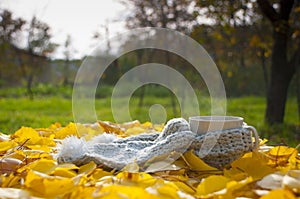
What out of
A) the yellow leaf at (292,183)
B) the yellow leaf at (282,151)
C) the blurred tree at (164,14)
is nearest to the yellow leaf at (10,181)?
the yellow leaf at (292,183)

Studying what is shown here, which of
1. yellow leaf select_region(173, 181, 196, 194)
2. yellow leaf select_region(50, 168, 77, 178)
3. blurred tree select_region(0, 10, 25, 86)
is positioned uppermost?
blurred tree select_region(0, 10, 25, 86)

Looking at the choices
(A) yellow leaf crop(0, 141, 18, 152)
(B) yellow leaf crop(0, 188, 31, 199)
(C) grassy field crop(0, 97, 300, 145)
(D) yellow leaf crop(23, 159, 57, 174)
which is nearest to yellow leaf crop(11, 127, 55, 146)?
(A) yellow leaf crop(0, 141, 18, 152)

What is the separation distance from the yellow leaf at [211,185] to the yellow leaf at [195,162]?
0.61 feet

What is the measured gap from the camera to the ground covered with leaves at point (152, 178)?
881 millimetres

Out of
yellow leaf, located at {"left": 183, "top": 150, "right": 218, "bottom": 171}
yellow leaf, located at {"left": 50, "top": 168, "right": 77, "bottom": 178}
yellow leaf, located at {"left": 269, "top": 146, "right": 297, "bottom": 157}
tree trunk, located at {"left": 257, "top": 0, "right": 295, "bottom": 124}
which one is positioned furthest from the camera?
tree trunk, located at {"left": 257, "top": 0, "right": 295, "bottom": 124}

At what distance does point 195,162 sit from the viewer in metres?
1.17

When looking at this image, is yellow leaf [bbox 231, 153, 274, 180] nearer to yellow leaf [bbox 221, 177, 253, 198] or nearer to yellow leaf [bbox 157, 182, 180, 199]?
yellow leaf [bbox 221, 177, 253, 198]

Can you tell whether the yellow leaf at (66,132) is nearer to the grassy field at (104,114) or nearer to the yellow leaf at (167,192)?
the yellow leaf at (167,192)

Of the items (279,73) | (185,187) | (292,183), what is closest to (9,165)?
(185,187)

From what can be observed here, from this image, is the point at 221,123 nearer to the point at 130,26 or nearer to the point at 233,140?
the point at 233,140

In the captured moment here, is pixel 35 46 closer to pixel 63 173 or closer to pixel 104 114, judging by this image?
pixel 104 114

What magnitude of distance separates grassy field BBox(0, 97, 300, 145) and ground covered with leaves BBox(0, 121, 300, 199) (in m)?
1.53

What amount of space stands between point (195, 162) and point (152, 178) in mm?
218

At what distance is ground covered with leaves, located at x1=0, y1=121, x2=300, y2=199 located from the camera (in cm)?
88
